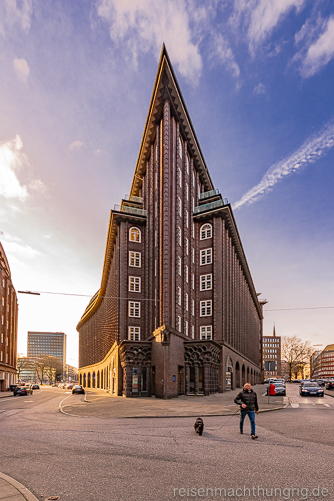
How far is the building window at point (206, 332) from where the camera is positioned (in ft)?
154

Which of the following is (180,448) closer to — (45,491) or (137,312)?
(45,491)

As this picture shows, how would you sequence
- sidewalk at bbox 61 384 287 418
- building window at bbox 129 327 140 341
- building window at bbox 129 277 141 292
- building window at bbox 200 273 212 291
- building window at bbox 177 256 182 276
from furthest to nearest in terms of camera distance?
building window at bbox 200 273 212 291
building window at bbox 129 277 141 292
building window at bbox 129 327 140 341
building window at bbox 177 256 182 276
sidewalk at bbox 61 384 287 418

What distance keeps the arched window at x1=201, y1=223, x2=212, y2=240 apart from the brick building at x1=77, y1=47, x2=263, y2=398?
5cm

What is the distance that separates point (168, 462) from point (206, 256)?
40.9 meters

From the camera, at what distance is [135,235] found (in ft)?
159

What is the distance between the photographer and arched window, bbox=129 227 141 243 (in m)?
48.3

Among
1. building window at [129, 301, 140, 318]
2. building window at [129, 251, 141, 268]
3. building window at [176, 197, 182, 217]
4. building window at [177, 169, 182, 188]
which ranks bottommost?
building window at [129, 301, 140, 318]

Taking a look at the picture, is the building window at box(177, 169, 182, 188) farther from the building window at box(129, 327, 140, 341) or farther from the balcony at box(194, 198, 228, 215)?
the building window at box(129, 327, 140, 341)

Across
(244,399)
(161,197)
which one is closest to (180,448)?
(244,399)

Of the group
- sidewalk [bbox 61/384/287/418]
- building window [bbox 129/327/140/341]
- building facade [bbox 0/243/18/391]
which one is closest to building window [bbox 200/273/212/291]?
building window [bbox 129/327/140/341]

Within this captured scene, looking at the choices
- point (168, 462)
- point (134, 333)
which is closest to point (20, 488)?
point (168, 462)

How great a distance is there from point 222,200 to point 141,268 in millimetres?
13817

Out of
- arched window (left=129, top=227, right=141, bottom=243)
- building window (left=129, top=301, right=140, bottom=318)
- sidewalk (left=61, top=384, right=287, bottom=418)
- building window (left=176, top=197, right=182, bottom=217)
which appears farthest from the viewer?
arched window (left=129, top=227, right=141, bottom=243)

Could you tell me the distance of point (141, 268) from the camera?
156 feet
